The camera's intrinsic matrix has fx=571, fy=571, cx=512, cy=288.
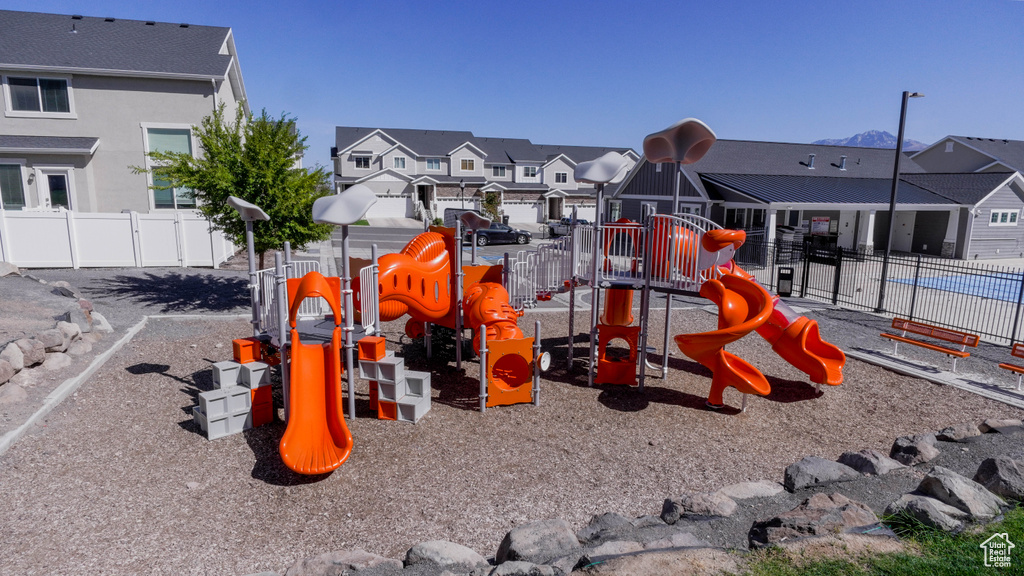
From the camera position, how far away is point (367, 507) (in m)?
5.93

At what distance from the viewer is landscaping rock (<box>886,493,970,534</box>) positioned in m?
4.34

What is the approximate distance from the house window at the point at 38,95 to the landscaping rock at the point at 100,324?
1238 centimetres

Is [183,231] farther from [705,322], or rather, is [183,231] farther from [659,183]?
[659,183]

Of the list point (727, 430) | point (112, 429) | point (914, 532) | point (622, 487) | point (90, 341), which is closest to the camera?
point (914, 532)

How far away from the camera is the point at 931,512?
4.40m

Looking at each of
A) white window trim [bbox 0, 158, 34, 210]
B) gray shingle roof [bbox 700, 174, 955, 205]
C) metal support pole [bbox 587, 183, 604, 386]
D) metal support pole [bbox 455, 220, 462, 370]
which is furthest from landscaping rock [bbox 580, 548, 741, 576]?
white window trim [bbox 0, 158, 34, 210]

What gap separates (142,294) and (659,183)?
2414 centimetres

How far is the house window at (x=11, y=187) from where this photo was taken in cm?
1933

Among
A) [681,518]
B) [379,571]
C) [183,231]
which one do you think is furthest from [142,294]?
[681,518]

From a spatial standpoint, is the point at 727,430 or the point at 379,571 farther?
the point at 727,430

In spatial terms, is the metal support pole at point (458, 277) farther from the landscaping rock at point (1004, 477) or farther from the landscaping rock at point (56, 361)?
the landscaping rock at point (1004, 477)

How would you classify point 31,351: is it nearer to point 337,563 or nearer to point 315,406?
point 315,406

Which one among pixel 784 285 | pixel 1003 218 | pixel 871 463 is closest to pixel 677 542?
pixel 871 463

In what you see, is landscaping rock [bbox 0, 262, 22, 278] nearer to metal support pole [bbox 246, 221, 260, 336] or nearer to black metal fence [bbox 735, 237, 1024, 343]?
metal support pole [bbox 246, 221, 260, 336]
